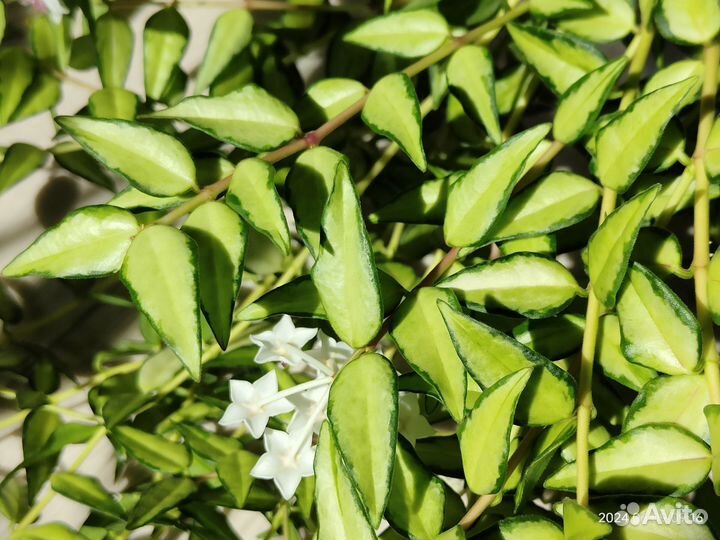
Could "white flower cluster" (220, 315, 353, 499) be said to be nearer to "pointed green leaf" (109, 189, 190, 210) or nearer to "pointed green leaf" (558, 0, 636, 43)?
"pointed green leaf" (109, 189, 190, 210)

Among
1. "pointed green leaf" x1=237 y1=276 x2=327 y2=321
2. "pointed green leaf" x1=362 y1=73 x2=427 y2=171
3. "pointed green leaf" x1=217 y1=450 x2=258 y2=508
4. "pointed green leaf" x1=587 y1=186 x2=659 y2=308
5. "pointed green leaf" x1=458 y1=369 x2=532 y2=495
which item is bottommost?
"pointed green leaf" x1=217 y1=450 x2=258 y2=508

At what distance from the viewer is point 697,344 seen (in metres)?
0.31

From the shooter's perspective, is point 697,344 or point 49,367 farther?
point 49,367

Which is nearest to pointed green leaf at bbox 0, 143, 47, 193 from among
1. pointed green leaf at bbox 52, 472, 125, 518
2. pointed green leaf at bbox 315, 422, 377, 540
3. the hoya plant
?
the hoya plant

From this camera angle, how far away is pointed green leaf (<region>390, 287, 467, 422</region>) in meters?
0.31

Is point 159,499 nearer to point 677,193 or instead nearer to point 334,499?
point 334,499

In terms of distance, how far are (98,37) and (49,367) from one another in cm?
26

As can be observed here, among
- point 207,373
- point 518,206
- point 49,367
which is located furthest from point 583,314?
point 49,367

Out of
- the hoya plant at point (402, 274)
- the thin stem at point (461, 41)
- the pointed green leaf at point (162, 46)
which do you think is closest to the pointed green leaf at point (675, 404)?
the hoya plant at point (402, 274)

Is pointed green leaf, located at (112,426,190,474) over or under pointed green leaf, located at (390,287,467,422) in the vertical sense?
under

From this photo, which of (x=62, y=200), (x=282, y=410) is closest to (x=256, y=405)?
(x=282, y=410)

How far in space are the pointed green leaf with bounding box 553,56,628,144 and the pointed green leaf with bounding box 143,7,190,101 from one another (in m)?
0.24

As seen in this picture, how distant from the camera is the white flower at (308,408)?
1.15 feet

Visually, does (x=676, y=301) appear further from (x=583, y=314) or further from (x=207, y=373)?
(x=207, y=373)
